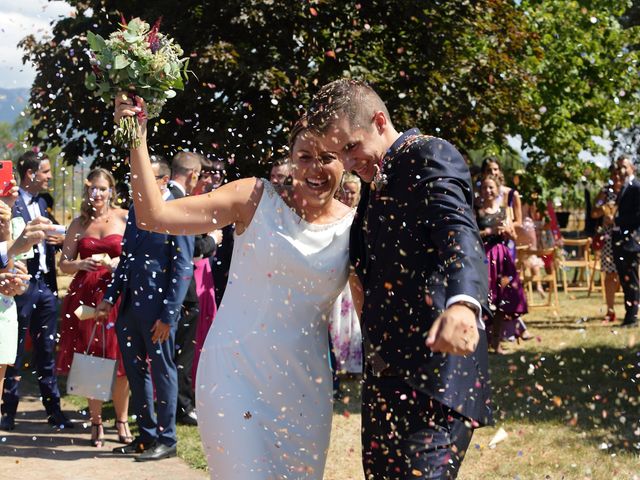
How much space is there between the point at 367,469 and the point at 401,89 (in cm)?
966

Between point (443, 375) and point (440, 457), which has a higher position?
point (443, 375)

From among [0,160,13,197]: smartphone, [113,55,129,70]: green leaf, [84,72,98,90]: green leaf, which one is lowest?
[0,160,13,197]: smartphone

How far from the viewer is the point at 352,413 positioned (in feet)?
28.5

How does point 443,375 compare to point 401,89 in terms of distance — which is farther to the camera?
point 401,89

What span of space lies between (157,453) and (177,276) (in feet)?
4.29

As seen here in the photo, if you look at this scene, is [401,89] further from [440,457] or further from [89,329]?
[440,457]

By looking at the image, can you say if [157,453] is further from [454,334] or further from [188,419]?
[454,334]

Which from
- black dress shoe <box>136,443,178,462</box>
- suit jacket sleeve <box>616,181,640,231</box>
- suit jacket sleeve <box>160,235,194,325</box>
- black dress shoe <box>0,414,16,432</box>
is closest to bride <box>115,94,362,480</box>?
suit jacket sleeve <box>160,235,194,325</box>

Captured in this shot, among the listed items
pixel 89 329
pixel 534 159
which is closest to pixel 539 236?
pixel 534 159

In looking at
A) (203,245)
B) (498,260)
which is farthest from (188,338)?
(498,260)

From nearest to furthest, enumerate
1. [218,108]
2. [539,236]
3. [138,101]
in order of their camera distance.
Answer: [138,101]
[218,108]
[539,236]

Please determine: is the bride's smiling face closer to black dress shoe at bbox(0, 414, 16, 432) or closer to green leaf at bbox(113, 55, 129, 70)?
green leaf at bbox(113, 55, 129, 70)

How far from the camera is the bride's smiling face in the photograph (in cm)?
405

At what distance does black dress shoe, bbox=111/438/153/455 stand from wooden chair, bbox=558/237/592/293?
12443 millimetres
